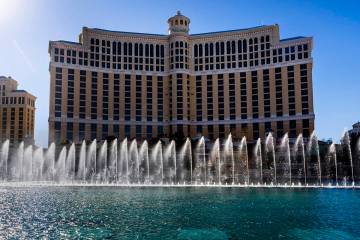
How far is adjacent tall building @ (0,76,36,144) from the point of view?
169000 mm

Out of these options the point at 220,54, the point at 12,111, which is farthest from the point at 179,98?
the point at 12,111

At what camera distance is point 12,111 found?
17100cm

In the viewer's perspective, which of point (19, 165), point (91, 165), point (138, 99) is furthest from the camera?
point (138, 99)

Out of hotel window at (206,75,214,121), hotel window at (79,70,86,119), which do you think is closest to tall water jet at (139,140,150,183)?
hotel window at (79,70,86,119)

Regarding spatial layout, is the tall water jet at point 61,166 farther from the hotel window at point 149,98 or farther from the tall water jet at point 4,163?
the hotel window at point 149,98

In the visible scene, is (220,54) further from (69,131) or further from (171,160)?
(69,131)

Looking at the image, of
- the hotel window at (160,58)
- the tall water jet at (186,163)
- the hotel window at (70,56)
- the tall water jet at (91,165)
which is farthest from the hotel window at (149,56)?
the tall water jet at (91,165)

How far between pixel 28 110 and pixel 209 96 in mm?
93751

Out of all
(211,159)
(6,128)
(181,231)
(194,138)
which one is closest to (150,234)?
(181,231)

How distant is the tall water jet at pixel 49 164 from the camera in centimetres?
8072

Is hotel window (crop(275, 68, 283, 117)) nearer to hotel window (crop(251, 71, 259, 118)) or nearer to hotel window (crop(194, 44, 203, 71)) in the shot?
hotel window (crop(251, 71, 259, 118))

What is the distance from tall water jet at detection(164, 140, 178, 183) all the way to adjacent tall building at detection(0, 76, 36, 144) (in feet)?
314

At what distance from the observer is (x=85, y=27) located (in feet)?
385

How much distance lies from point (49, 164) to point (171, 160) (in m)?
27.5
